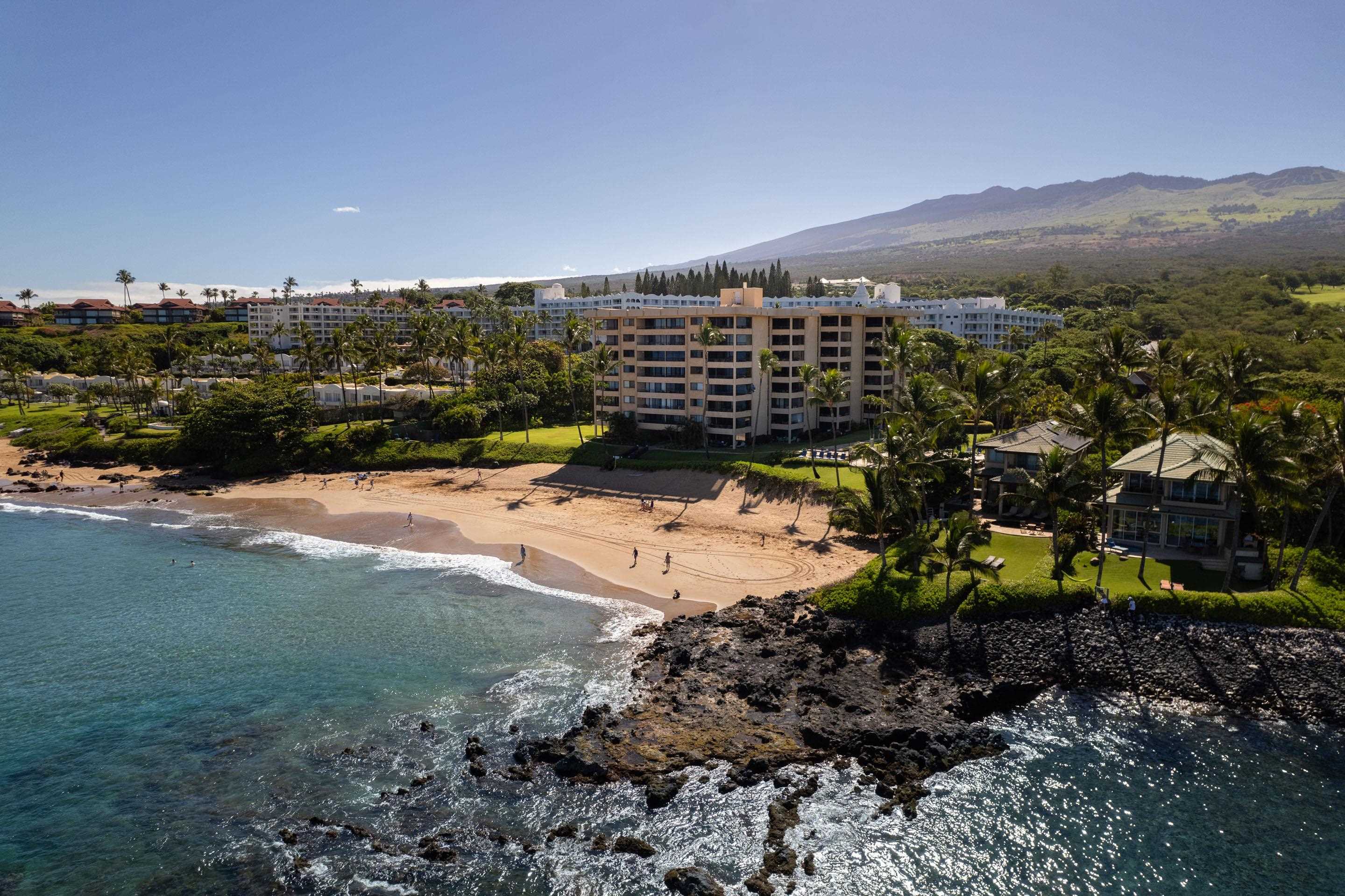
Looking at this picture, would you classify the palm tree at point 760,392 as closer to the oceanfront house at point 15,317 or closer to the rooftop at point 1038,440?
the rooftop at point 1038,440

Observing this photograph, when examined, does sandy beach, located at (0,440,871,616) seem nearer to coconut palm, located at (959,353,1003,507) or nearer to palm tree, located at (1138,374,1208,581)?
coconut palm, located at (959,353,1003,507)

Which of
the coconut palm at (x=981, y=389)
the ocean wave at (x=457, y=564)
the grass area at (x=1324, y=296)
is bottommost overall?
the ocean wave at (x=457, y=564)

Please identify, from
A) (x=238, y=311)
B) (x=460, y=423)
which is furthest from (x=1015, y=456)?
(x=238, y=311)

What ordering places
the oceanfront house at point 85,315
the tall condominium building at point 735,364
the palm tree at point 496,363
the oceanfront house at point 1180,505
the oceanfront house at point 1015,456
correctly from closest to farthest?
the oceanfront house at point 1180,505, the oceanfront house at point 1015,456, the tall condominium building at point 735,364, the palm tree at point 496,363, the oceanfront house at point 85,315

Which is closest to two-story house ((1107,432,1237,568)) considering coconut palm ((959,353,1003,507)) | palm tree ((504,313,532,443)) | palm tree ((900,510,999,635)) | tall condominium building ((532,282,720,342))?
coconut palm ((959,353,1003,507))

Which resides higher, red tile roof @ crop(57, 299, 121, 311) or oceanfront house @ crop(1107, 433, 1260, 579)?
red tile roof @ crop(57, 299, 121, 311)

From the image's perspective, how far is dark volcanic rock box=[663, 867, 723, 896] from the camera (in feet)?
72.5

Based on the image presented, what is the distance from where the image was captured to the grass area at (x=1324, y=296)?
155m

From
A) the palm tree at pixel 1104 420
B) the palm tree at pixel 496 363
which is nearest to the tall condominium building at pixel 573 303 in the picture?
the palm tree at pixel 496 363

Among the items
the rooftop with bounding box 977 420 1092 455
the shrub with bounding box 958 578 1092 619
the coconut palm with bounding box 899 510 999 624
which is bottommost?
the shrub with bounding box 958 578 1092 619

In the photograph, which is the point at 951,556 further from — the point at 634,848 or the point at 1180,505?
the point at 634,848

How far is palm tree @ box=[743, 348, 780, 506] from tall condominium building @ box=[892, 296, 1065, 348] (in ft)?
257

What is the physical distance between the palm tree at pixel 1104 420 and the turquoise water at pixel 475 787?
11946 mm

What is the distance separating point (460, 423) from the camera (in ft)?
269
